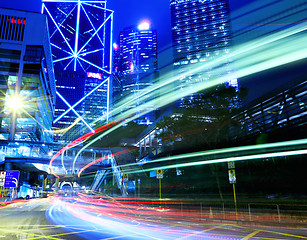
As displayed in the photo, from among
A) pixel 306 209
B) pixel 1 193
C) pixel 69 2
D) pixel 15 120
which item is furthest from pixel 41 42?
pixel 69 2

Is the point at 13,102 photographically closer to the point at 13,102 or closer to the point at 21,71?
the point at 13,102

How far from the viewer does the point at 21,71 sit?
70.1m

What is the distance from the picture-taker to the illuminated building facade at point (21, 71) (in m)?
68.9

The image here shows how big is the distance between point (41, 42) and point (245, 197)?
7038 cm

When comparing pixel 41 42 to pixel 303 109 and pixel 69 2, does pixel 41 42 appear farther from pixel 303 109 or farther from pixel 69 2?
pixel 69 2

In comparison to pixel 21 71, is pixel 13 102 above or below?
below

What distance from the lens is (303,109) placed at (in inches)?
956

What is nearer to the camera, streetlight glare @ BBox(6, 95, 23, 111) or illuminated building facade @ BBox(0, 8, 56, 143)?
streetlight glare @ BBox(6, 95, 23, 111)

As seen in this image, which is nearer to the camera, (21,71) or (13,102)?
(13,102)

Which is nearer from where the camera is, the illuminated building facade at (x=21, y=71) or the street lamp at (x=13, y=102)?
the street lamp at (x=13, y=102)

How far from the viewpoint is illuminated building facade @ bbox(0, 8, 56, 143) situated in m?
68.9

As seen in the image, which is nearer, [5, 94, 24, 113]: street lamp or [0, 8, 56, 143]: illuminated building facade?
[5, 94, 24, 113]: street lamp

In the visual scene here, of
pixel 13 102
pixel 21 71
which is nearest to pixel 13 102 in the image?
pixel 13 102

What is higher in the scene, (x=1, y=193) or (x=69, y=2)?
(x=69, y=2)
